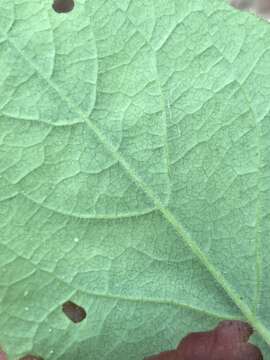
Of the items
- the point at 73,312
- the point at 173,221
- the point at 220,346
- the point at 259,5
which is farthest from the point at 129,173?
the point at 259,5

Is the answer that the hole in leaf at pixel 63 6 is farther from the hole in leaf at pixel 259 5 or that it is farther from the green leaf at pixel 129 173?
the hole in leaf at pixel 259 5

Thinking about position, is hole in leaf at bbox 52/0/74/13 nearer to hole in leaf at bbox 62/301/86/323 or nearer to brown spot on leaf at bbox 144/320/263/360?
hole in leaf at bbox 62/301/86/323

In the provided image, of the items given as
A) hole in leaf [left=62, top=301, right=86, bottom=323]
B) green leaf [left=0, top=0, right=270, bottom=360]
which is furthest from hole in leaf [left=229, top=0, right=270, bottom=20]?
hole in leaf [left=62, top=301, right=86, bottom=323]

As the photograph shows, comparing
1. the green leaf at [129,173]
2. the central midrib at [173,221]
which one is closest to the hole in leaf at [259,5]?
the green leaf at [129,173]

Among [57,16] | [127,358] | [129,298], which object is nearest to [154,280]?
[129,298]

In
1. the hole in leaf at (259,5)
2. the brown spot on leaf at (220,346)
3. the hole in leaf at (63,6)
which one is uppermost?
the hole in leaf at (63,6)

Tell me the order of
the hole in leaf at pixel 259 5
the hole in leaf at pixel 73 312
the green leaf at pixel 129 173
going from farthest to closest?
the hole in leaf at pixel 259 5 → the hole in leaf at pixel 73 312 → the green leaf at pixel 129 173

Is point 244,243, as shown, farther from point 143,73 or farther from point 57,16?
point 57,16

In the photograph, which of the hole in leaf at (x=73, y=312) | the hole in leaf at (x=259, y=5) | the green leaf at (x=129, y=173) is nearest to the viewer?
the green leaf at (x=129, y=173)
